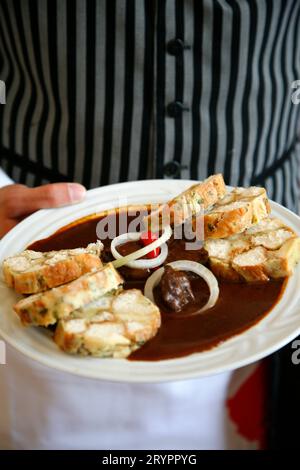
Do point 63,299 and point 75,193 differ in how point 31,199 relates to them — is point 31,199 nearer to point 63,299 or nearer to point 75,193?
point 75,193

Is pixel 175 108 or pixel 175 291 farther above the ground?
pixel 175 108

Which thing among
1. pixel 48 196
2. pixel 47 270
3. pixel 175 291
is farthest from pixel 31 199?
pixel 175 291

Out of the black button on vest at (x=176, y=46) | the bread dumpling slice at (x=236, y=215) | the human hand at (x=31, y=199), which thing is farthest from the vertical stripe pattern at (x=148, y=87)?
the bread dumpling slice at (x=236, y=215)

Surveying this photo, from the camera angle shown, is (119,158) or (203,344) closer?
(203,344)

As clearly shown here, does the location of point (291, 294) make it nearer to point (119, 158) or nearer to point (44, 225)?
point (44, 225)

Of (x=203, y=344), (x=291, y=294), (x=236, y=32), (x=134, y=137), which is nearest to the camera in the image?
(x=203, y=344)

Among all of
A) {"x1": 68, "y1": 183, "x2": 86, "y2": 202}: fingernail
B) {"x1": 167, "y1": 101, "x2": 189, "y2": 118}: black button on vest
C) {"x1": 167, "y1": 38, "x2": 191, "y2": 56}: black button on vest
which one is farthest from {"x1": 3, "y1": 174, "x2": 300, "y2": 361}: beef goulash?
{"x1": 167, "y1": 38, "x2": 191, "y2": 56}: black button on vest

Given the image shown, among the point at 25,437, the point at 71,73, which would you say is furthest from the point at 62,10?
the point at 25,437

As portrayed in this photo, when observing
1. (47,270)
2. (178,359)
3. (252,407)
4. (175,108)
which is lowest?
(252,407)
